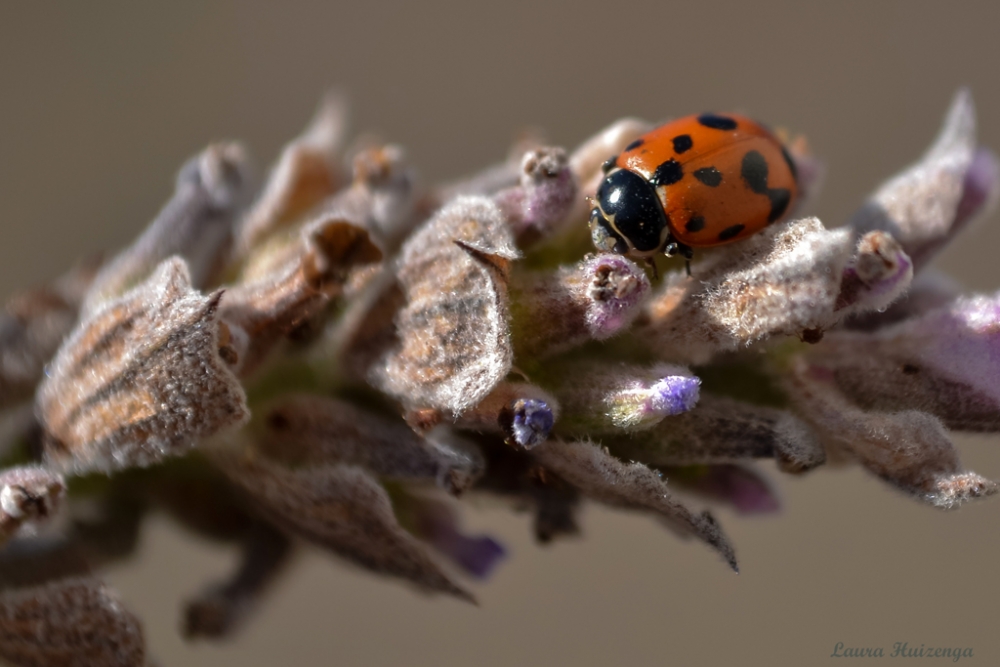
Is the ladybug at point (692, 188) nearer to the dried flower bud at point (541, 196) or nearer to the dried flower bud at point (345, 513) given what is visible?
the dried flower bud at point (541, 196)

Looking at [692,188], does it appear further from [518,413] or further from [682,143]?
[518,413]

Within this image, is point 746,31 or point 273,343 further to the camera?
point 746,31

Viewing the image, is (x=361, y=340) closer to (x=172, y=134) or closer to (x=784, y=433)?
(x=784, y=433)

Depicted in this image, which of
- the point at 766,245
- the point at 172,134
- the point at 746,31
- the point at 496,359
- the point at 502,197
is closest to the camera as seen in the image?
the point at 496,359

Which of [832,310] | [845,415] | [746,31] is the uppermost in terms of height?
[832,310]

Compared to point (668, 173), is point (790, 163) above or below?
below

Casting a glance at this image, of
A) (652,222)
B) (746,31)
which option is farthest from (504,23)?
(652,222)

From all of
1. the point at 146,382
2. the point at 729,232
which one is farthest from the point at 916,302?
the point at 146,382
